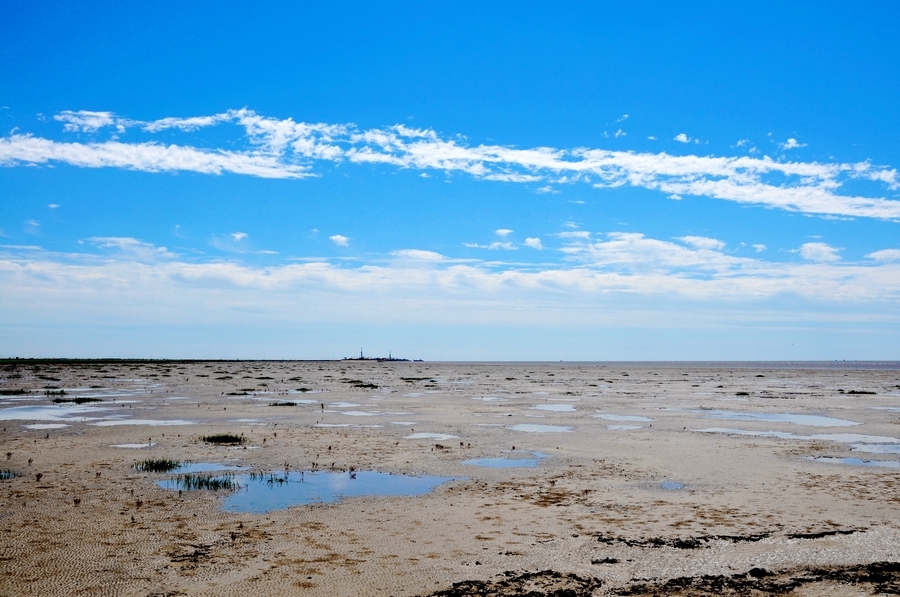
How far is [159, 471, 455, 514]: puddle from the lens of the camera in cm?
1320

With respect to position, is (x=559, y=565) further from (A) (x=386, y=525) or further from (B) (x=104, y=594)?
(B) (x=104, y=594)

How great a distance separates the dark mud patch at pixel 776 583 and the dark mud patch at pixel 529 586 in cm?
43

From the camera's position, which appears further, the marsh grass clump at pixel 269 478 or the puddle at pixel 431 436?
the puddle at pixel 431 436

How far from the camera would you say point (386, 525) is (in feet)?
38.0

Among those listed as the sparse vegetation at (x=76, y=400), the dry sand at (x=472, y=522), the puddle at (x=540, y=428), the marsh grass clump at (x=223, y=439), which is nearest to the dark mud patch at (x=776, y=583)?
the dry sand at (x=472, y=522)

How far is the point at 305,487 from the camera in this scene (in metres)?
14.7

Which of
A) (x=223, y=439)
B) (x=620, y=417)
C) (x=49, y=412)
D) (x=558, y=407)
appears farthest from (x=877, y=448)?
(x=49, y=412)

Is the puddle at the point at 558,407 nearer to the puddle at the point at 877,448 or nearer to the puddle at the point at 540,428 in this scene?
the puddle at the point at 540,428

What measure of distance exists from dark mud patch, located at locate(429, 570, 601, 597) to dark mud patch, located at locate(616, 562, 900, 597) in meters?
0.43

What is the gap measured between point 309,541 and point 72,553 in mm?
3425

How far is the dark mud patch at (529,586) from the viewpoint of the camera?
8.41m

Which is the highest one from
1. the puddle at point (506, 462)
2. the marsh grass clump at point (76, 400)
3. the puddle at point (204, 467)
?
the marsh grass clump at point (76, 400)

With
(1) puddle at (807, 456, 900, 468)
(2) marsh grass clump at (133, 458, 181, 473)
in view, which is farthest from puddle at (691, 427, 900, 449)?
(2) marsh grass clump at (133, 458, 181, 473)

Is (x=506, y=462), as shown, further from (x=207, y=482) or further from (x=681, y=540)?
(x=681, y=540)
